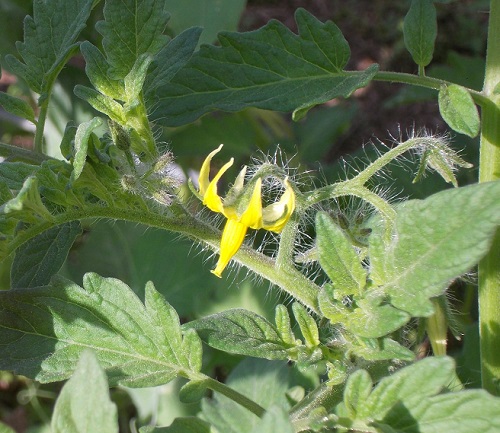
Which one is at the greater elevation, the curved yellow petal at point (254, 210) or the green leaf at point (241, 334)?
the curved yellow petal at point (254, 210)

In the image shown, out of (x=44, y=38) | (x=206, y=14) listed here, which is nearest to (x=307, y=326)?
(x=44, y=38)

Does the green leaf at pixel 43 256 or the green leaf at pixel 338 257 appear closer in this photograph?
the green leaf at pixel 338 257

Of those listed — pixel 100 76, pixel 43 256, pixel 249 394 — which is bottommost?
pixel 249 394


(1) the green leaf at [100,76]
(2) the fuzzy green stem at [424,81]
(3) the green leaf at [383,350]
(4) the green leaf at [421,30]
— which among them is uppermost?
(4) the green leaf at [421,30]

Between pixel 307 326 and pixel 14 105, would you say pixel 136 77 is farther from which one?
pixel 307 326

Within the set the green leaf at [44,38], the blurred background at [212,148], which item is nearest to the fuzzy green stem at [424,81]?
the blurred background at [212,148]

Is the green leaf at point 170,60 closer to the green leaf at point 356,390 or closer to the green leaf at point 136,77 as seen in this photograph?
the green leaf at point 136,77

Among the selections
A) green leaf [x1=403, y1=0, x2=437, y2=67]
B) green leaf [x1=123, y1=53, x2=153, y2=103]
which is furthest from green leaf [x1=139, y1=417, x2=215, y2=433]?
green leaf [x1=403, y1=0, x2=437, y2=67]
